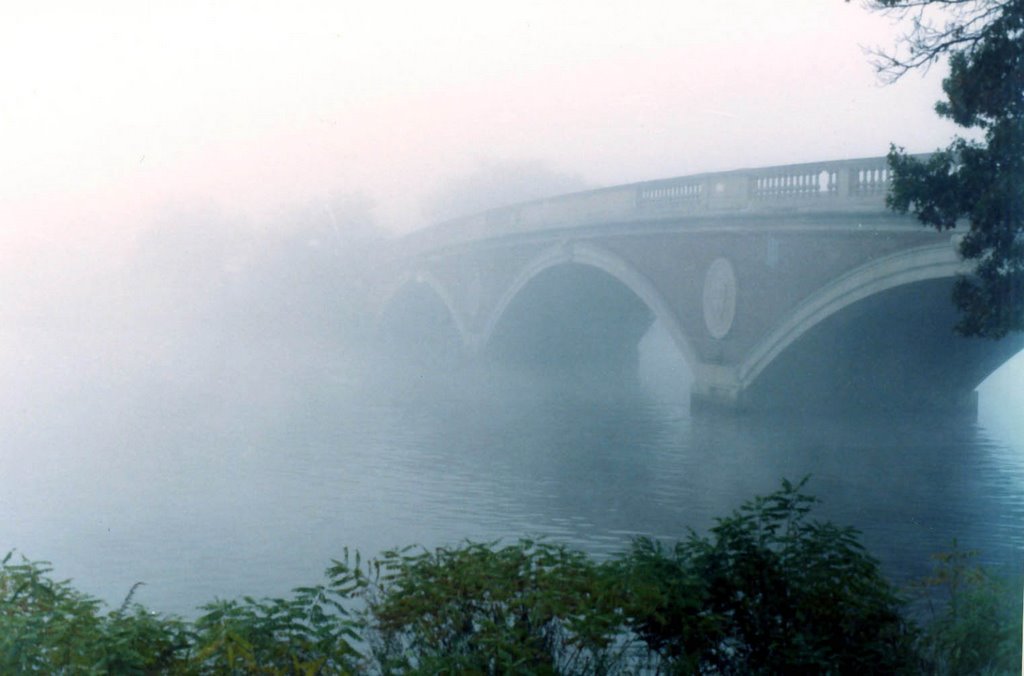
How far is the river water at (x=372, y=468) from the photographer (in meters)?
8.46

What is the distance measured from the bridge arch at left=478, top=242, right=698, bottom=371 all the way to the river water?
135cm

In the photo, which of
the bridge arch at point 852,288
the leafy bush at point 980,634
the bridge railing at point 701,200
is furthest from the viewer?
the bridge railing at point 701,200

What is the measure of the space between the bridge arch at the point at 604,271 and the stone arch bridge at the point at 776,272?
0.04 meters

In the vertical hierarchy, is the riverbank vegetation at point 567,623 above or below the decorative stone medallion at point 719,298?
below

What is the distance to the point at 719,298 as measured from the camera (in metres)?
17.7

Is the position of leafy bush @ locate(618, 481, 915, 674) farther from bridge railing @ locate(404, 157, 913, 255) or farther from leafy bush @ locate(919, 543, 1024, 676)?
bridge railing @ locate(404, 157, 913, 255)

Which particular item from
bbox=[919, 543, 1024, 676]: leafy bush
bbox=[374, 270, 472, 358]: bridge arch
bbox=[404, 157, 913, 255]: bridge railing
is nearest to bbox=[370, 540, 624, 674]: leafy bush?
bbox=[919, 543, 1024, 676]: leafy bush

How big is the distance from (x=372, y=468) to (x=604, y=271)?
12407mm

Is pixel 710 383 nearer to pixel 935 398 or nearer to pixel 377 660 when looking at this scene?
pixel 935 398

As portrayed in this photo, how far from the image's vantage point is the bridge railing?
560 inches

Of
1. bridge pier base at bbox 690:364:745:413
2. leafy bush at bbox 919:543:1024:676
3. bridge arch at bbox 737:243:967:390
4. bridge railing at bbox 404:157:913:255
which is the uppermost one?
bridge railing at bbox 404:157:913:255

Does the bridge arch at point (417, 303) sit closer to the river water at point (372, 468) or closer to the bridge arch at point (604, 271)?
the bridge arch at point (604, 271)

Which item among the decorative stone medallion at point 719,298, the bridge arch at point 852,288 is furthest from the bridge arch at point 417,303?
the bridge arch at point 852,288

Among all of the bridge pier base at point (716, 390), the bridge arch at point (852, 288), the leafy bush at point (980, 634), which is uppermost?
the bridge arch at point (852, 288)
